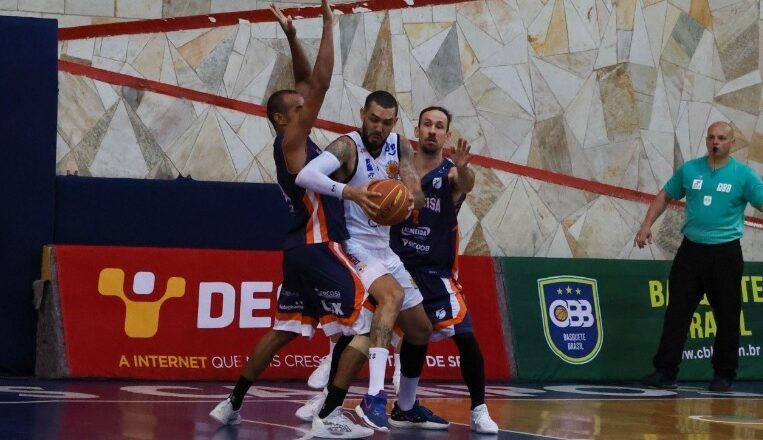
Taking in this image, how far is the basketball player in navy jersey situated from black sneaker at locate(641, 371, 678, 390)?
4056mm

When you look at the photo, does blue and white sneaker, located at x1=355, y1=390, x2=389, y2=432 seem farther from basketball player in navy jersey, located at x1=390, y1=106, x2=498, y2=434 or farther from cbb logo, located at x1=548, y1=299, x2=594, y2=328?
cbb logo, located at x1=548, y1=299, x2=594, y2=328

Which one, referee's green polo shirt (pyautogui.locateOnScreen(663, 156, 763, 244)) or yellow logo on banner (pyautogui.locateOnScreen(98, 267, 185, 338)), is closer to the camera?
yellow logo on banner (pyautogui.locateOnScreen(98, 267, 185, 338))

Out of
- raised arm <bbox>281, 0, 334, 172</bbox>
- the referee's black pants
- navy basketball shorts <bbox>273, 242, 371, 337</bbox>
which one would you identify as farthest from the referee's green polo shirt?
raised arm <bbox>281, 0, 334, 172</bbox>

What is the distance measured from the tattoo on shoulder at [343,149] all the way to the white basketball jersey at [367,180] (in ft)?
0.19

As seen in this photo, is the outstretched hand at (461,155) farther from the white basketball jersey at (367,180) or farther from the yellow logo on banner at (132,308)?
the yellow logo on banner at (132,308)

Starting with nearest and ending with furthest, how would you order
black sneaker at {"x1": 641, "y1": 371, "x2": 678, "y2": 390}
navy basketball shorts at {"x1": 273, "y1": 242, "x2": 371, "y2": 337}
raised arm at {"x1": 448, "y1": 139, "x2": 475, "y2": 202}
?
navy basketball shorts at {"x1": 273, "y1": 242, "x2": 371, "y2": 337} < raised arm at {"x1": 448, "y1": 139, "x2": 475, "y2": 202} < black sneaker at {"x1": 641, "y1": 371, "x2": 678, "y2": 390}

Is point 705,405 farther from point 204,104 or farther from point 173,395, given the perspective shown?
point 204,104

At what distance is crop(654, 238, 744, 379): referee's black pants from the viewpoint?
Answer: 1245 centimetres

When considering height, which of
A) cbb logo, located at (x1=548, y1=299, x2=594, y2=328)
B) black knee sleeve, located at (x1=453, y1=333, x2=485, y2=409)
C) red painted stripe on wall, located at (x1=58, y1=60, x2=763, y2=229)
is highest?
red painted stripe on wall, located at (x1=58, y1=60, x2=763, y2=229)

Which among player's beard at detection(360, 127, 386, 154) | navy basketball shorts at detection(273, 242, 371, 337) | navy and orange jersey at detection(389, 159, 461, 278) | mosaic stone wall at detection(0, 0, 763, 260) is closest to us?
navy basketball shorts at detection(273, 242, 371, 337)

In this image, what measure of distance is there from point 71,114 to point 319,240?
18.7 ft

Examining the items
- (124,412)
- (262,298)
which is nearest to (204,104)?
(262,298)

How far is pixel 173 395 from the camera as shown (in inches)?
399

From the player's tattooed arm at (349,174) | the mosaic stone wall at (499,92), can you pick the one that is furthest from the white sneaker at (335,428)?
the mosaic stone wall at (499,92)
